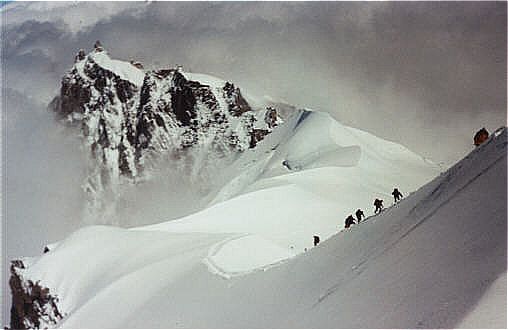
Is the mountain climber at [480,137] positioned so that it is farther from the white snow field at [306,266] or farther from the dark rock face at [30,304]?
the dark rock face at [30,304]

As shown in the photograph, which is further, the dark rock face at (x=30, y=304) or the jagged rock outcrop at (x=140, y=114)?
the jagged rock outcrop at (x=140, y=114)

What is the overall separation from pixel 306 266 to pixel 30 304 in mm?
26038

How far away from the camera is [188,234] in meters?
35.3

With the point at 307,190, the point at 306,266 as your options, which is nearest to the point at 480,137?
the point at 306,266

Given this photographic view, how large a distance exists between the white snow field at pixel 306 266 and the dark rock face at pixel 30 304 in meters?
0.76

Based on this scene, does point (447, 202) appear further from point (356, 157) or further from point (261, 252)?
point (356, 157)

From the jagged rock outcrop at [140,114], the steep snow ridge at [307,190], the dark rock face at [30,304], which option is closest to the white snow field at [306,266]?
the steep snow ridge at [307,190]

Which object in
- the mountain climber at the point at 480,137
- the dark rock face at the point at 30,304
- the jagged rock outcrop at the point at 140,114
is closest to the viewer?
the mountain climber at the point at 480,137

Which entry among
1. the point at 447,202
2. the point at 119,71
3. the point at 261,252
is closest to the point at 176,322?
the point at 261,252

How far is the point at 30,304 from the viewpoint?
39156 millimetres

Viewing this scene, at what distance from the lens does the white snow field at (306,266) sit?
987cm

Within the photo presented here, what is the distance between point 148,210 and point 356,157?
10628cm

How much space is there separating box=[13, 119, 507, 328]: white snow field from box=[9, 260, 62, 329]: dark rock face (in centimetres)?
76

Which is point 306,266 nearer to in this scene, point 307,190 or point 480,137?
point 480,137
